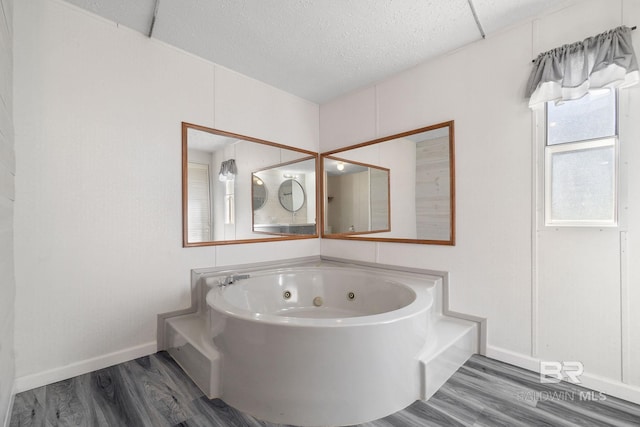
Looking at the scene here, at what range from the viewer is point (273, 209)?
272 cm

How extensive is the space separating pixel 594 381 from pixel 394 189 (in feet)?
5.57

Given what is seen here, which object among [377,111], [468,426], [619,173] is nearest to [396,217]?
[377,111]

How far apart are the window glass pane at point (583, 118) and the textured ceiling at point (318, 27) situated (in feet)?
1.92

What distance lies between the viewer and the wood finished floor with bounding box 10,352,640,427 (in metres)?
1.30

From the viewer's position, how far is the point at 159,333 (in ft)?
6.42

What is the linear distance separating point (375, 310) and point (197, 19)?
7.83 feet

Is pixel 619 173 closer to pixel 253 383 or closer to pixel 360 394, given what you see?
pixel 360 394

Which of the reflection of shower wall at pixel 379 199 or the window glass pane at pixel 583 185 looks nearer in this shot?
the window glass pane at pixel 583 185

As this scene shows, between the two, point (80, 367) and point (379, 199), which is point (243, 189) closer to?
point (379, 199)

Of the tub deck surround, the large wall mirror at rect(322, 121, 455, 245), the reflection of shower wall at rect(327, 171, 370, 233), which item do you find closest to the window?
the large wall mirror at rect(322, 121, 455, 245)

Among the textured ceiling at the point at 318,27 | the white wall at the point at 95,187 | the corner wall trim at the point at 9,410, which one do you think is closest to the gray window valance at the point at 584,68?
the textured ceiling at the point at 318,27

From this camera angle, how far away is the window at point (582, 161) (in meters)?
1.52

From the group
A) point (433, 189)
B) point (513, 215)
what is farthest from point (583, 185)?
point (433, 189)

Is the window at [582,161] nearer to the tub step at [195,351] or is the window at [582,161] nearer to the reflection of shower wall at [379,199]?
the reflection of shower wall at [379,199]
